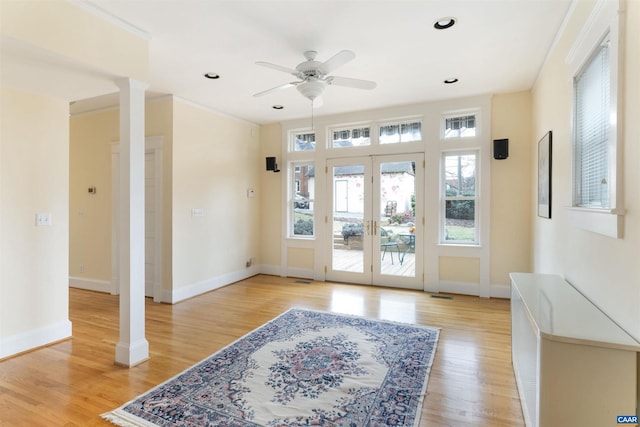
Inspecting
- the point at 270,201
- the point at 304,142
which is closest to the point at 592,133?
the point at 304,142

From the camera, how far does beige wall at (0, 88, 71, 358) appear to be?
2.86 m

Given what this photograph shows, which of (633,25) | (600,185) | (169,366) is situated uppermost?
(633,25)

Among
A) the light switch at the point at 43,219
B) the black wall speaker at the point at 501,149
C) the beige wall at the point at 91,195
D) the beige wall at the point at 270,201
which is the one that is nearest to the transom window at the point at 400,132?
the black wall speaker at the point at 501,149

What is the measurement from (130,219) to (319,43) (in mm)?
2292

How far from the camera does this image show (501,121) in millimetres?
4480

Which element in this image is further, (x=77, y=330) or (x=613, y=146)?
(x=77, y=330)

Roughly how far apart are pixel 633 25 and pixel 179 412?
3.21 metres

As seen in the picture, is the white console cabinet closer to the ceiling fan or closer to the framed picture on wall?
the framed picture on wall

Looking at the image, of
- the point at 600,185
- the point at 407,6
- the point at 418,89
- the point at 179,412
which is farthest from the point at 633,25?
the point at 179,412

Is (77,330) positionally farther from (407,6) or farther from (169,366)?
(407,6)

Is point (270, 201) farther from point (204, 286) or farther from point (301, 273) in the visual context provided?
point (204, 286)

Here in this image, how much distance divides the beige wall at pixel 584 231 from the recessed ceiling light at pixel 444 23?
0.85 m

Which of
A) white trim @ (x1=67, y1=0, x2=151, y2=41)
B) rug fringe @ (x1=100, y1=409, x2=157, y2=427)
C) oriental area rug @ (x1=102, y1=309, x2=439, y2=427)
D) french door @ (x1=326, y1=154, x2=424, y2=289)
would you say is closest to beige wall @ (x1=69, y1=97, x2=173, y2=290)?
white trim @ (x1=67, y1=0, x2=151, y2=41)

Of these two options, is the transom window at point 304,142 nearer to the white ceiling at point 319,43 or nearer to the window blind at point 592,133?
the white ceiling at point 319,43
